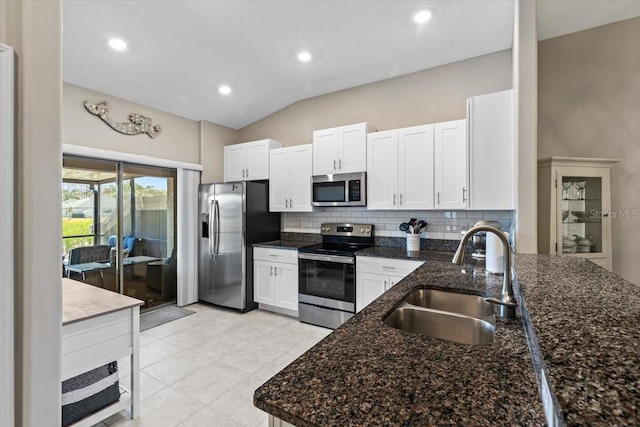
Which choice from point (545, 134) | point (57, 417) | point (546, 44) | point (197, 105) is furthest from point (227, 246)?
point (546, 44)

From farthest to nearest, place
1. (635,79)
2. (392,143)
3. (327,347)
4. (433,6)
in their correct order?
(392,143)
(635,79)
(433,6)
(327,347)

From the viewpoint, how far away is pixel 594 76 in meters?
3.10

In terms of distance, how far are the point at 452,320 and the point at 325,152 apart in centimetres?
284

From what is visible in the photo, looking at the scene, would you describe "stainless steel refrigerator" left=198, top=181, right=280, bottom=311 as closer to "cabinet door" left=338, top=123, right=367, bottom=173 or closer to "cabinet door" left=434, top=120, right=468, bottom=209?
"cabinet door" left=338, top=123, right=367, bottom=173

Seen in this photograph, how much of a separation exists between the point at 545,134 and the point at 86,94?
507 cm

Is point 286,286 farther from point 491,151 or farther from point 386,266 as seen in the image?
point 491,151

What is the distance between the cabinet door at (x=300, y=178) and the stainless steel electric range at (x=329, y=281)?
2.16 feet

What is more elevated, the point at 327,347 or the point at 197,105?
the point at 197,105

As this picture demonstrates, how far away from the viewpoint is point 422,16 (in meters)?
2.64

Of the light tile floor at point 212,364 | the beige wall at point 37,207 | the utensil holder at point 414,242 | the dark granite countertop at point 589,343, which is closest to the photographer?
the dark granite countertop at point 589,343

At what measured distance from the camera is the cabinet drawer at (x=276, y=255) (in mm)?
3826

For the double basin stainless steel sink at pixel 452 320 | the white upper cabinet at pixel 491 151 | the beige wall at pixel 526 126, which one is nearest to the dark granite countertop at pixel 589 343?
the double basin stainless steel sink at pixel 452 320

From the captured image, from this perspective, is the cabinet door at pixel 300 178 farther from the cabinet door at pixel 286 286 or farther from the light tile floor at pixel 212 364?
the light tile floor at pixel 212 364

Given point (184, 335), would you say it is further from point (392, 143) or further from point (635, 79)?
point (635, 79)
